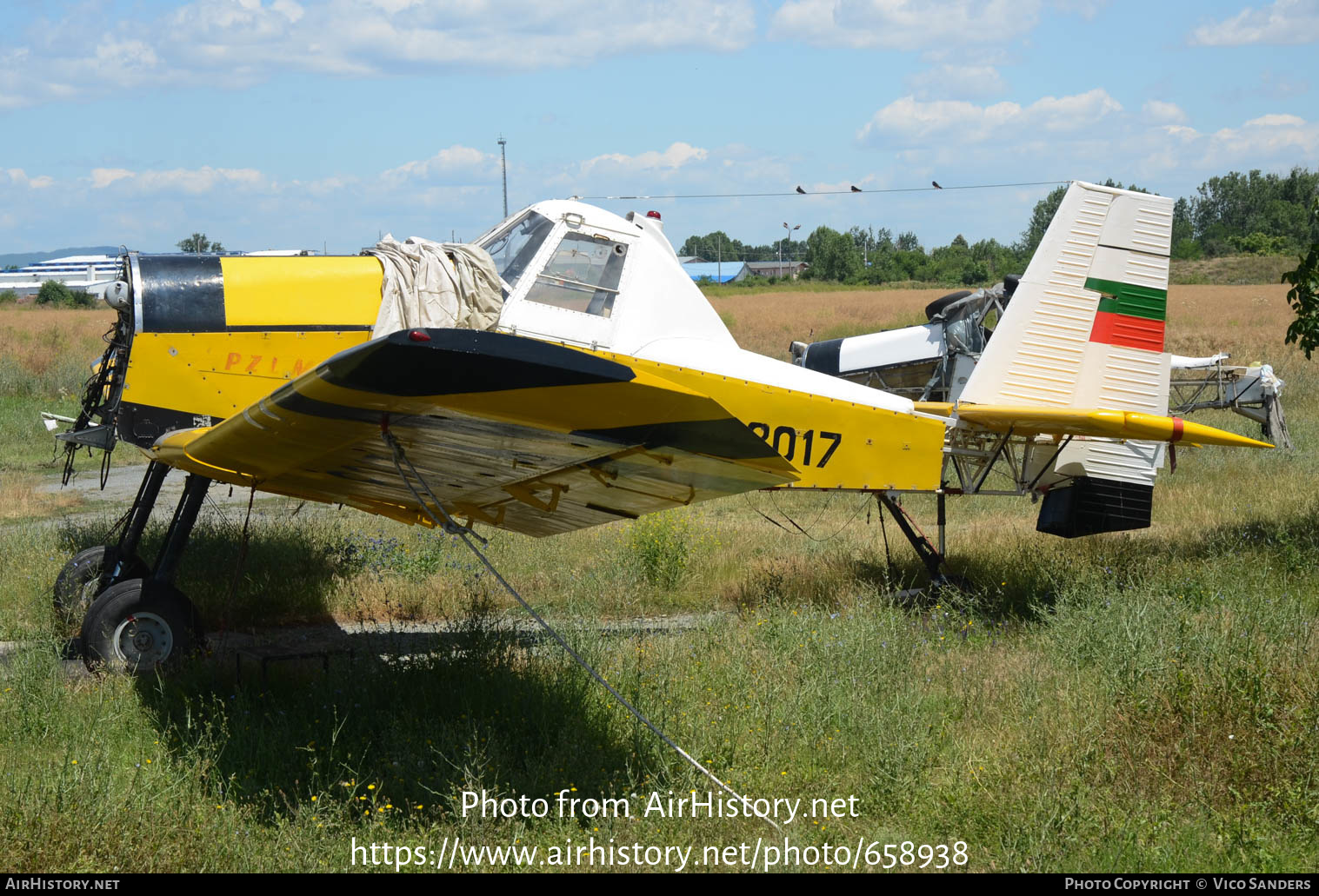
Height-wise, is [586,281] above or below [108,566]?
above

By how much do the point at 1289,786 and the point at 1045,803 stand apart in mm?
1091

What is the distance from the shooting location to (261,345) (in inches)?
232

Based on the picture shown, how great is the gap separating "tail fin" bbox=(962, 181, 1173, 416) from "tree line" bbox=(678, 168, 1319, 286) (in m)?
39.9

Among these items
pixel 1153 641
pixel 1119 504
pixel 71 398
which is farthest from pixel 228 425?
pixel 71 398

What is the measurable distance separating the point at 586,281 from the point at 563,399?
276 centimetres

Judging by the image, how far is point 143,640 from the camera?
618 centimetres

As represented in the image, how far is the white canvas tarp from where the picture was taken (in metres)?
5.93

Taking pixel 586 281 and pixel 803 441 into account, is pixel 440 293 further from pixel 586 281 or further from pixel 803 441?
pixel 803 441

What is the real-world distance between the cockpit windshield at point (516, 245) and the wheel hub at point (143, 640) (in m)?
2.99

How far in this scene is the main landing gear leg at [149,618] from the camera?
20.1ft

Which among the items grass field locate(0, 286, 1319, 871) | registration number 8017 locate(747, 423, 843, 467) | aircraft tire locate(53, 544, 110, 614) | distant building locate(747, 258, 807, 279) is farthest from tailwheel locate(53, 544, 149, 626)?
distant building locate(747, 258, 807, 279)

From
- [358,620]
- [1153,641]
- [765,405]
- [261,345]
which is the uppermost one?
[261,345]

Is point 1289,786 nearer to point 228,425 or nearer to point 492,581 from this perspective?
point 228,425

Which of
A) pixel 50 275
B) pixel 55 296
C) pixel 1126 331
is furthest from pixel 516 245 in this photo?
pixel 50 275
